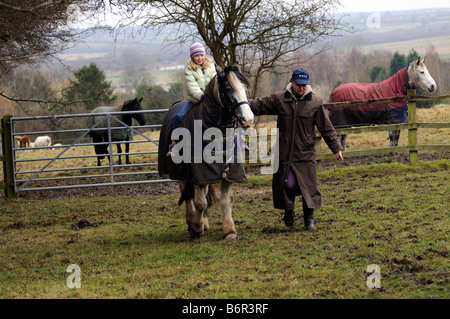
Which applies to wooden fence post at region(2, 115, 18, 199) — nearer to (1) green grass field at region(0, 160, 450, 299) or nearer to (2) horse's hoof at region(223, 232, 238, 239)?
(1) green grass field at region(0, 160, 450, 299)

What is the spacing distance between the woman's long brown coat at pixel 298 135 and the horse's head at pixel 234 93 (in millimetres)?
719

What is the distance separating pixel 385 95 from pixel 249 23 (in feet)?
12.1

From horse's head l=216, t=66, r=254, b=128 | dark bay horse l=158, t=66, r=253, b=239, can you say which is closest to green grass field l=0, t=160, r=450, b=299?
dark bay horse l=158, t=66, r=253, b=239

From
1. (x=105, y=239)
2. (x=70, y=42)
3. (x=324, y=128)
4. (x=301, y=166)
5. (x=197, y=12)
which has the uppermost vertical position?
(x=197, y=12)

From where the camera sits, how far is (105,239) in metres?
6.60

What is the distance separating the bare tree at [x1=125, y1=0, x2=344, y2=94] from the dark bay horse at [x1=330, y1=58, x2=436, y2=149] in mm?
1790

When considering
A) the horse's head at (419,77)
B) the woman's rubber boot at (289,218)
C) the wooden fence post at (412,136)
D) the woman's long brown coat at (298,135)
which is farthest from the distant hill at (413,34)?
the woman's rubber boot at (289,218)

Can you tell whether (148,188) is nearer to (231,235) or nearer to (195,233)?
(195,233)

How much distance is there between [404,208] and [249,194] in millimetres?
3182

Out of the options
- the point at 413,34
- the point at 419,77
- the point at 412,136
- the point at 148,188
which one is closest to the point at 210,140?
the point at 148,188

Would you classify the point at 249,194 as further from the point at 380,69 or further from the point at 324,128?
the point at 380,69

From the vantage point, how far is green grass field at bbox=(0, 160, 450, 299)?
4066mm
